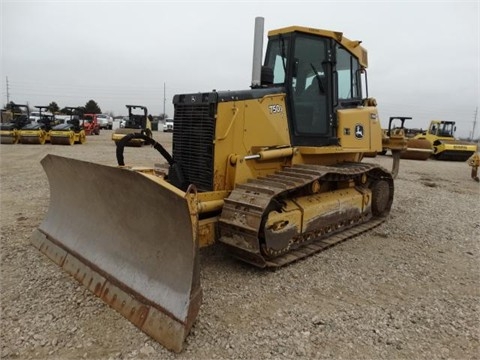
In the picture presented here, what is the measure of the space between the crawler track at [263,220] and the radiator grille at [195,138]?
0.53 metres

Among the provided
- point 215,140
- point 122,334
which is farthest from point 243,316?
point 215,140

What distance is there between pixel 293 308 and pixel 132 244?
164 centimetres

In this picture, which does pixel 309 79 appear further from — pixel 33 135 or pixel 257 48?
pixel 33 135

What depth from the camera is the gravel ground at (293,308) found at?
9.39 ft

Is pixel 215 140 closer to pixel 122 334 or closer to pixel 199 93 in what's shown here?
pixel 199 93

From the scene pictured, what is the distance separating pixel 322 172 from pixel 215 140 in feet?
4.80

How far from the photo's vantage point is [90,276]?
3.74 meters

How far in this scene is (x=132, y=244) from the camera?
3625 mm

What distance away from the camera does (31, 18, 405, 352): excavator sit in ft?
10.5

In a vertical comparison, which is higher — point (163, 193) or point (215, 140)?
point (215, 140)

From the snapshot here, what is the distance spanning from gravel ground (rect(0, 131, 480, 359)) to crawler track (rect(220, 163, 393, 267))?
168mm

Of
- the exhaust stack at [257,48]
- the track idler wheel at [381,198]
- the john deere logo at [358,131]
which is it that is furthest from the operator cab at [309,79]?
the track idler wheel at [381,198]

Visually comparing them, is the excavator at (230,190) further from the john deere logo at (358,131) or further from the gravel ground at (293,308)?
the gravel ground at (293,308)

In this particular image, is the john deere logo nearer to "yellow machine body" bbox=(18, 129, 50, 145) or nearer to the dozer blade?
the dozer blade
